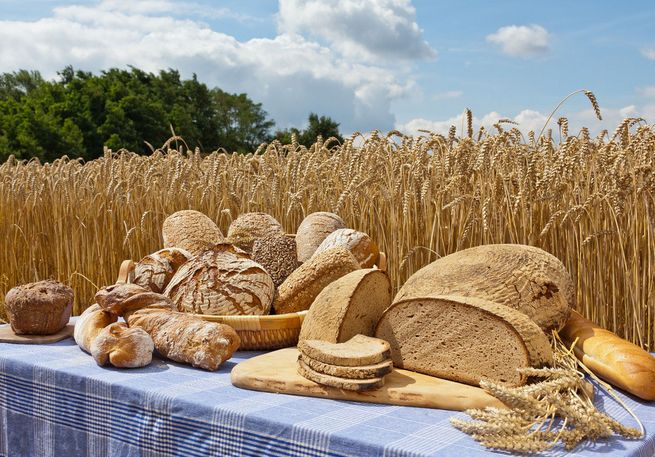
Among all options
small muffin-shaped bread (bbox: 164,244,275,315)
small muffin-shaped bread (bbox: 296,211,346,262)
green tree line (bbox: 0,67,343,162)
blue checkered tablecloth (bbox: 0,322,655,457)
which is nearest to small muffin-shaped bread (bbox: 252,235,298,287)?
small muffin-shaped bread (bbox: 296,211,346,262)

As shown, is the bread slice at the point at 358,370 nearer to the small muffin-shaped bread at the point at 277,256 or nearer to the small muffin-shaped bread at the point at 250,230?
the small muffin-shaped bread at the point at 277,256

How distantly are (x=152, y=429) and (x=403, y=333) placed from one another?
0.58m

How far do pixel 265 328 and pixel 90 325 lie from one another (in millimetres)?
481

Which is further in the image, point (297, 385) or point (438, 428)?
point (297, 385)

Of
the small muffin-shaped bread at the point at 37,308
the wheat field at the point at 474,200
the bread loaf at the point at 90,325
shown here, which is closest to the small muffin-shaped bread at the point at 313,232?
the wheat field at the point at 474,200

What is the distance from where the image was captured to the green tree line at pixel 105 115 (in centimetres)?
2138

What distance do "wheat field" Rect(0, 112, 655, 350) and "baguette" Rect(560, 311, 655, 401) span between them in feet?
1.48

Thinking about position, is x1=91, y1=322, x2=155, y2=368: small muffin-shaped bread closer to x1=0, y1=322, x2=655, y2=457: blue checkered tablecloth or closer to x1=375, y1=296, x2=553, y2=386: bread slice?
x1=0, y1=322, x2=655, y2=457: blue checkered tablecloth

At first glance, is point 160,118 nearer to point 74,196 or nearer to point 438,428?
point 74,196

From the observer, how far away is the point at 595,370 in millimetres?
1470

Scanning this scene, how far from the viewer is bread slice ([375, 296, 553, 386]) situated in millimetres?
1286

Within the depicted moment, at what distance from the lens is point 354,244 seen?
197 cm

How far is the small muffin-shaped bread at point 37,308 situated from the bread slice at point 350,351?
903mm

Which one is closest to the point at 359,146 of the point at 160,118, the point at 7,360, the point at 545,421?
the point at 7,360
